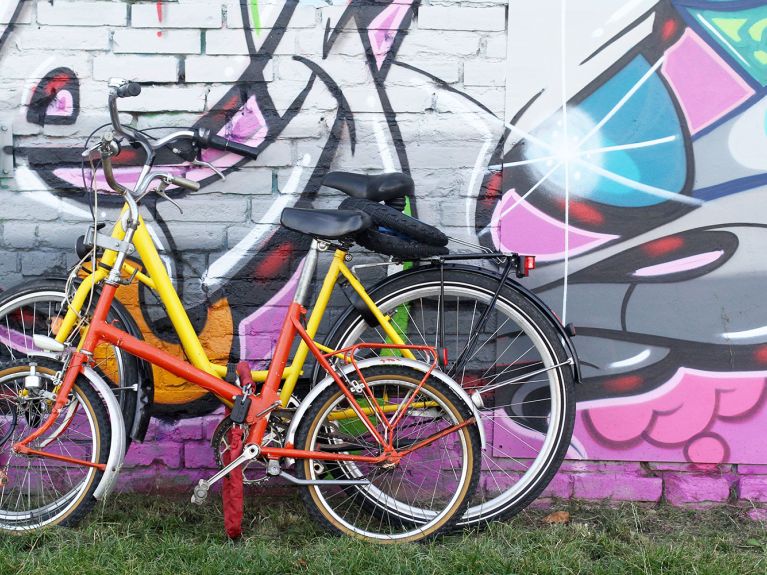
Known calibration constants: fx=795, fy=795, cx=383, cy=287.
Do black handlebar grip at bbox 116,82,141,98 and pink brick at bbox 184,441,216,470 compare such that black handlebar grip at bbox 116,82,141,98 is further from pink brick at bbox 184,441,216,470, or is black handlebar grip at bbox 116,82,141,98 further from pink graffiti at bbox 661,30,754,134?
pink graffiti at bbox 661,30,754,134

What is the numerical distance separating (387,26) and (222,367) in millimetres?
1529

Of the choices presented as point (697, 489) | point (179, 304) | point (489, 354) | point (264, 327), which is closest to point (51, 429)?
point (179, 304)

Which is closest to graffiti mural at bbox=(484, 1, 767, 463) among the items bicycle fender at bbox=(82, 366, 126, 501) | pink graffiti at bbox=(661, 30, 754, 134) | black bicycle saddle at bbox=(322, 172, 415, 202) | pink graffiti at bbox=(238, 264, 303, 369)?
pink graffiti at bbox=(661, 30, 754, 134)

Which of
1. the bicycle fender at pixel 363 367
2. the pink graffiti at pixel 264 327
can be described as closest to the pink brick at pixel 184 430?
the pink graffiti at pixel 264 327

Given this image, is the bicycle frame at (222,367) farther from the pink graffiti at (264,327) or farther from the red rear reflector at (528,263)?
the red rear reflector at (528,263)

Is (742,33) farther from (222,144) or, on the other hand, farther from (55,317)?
(55,317)

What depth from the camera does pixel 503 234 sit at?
3.30m

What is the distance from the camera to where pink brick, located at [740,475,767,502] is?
3.30 metres

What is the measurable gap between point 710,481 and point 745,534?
265 mm

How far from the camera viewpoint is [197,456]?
11.2ft

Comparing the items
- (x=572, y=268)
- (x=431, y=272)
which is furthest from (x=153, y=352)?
(x=572, y=268)

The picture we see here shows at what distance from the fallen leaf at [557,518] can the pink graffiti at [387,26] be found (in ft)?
6.61

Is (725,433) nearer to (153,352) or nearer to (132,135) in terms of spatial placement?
(153,352)

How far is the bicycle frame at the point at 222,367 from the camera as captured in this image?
2809 mm
